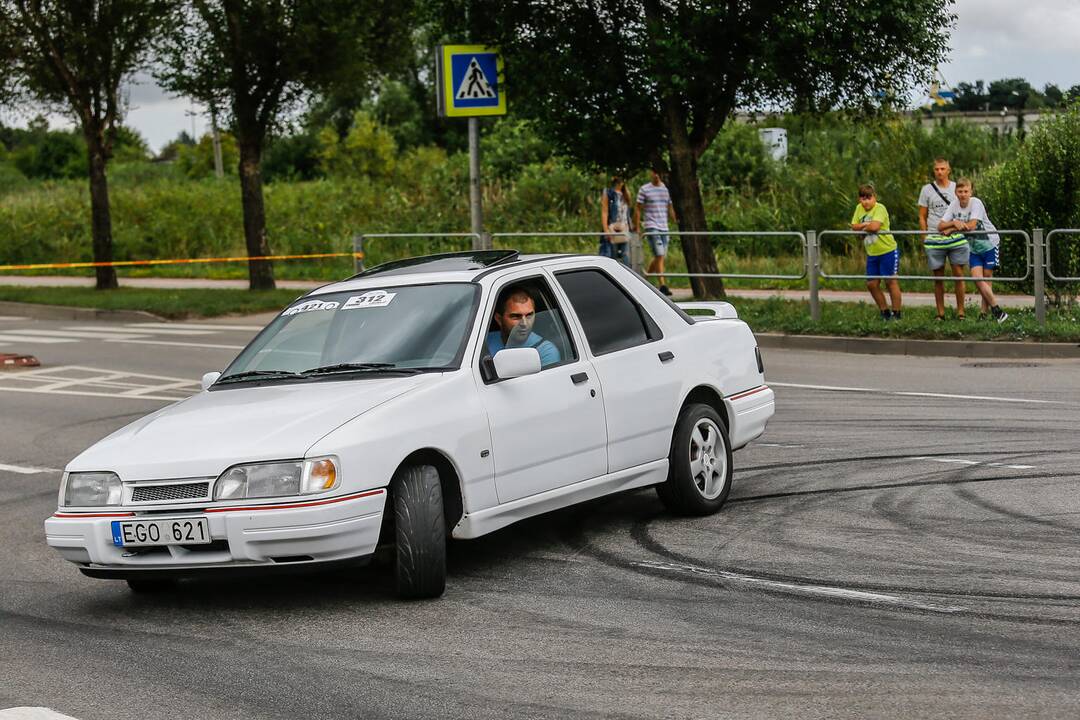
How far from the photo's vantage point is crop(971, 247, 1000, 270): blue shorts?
1866 centimetres

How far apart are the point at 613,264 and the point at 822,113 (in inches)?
553

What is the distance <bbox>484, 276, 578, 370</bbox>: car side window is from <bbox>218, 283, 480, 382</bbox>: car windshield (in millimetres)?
214

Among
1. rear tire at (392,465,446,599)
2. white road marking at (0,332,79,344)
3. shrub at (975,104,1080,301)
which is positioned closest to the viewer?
rear tire at (392,465,446,599)

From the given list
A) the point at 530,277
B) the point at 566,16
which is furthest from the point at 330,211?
the point at 530,277

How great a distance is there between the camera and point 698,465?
8.95 meters

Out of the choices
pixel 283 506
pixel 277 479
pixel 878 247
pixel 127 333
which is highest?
pixel 878 247

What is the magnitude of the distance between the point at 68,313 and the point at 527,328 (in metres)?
21.3

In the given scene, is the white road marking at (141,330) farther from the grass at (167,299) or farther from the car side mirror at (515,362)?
the car side mirror at (515,362)

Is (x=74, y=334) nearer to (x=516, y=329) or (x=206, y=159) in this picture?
(x=516, y=329)

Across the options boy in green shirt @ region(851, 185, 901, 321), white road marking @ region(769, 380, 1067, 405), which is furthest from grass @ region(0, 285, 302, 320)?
white road marking @ region(769, 380, 1067, 405)

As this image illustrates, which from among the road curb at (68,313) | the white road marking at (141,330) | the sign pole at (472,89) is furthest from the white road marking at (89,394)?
the road curb at (68,313)

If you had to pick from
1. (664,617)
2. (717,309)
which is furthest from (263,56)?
(664,617)

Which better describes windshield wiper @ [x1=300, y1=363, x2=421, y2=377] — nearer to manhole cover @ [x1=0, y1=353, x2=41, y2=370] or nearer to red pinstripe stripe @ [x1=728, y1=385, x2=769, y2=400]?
red pinstripe stripe @ [x1=728, y1=385, x2=769, y2=400]

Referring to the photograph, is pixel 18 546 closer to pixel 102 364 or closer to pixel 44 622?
pixel 44 622
